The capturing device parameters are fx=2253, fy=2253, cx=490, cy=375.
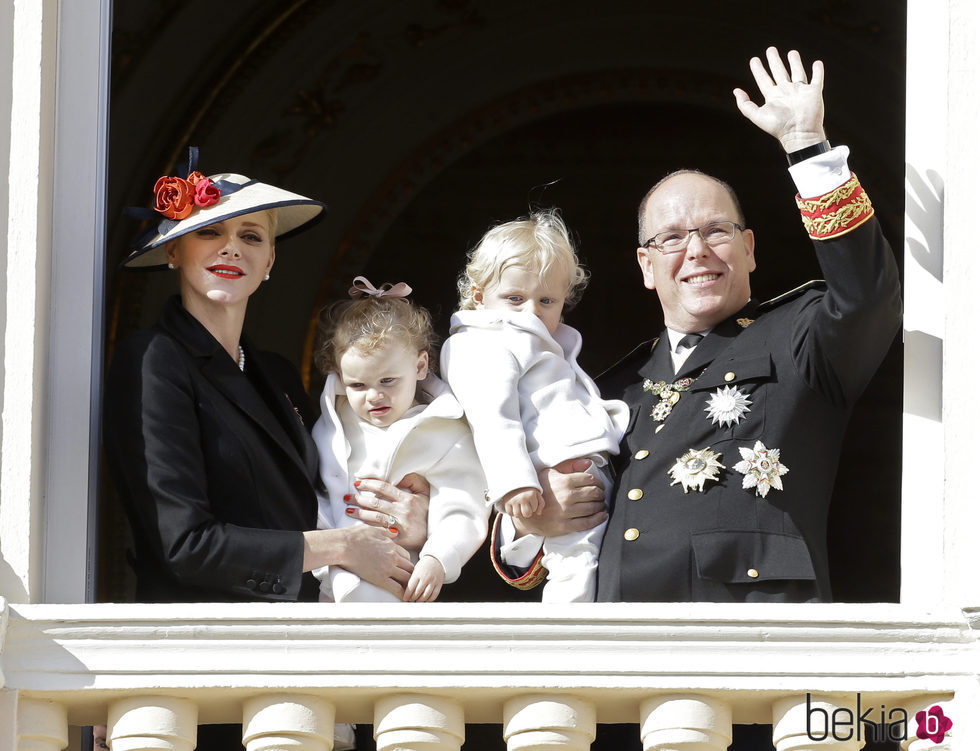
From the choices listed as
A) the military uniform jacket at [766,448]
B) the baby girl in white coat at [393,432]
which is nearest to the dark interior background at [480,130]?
the baby girl in white coat at [393,432]

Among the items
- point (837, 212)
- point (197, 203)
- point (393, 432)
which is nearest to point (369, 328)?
point (393, 432)

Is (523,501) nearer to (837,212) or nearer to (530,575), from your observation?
(530,575)

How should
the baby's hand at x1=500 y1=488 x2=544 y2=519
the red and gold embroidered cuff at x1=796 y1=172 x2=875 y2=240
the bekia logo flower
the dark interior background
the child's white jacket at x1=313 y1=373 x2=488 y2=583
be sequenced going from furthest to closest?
the dark interior background → the child's white jacket at x1=313 y1=373 x2=488 y2=583 → the baby's hand at x1=500 y1=488 x2=544 y2=519 → the red and gold embroidered cuff at x1=796 y1=172 x2=875 y2=240 → the bekia logo flower

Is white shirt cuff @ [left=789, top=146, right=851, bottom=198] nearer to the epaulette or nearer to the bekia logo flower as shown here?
the epaulette

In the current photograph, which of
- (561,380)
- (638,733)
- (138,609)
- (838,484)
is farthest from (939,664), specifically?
(838,484)

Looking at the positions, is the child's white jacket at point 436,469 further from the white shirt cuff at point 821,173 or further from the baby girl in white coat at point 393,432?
the white shirt cuff at point 821,173

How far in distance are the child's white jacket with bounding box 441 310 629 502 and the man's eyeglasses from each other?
1.05 ft

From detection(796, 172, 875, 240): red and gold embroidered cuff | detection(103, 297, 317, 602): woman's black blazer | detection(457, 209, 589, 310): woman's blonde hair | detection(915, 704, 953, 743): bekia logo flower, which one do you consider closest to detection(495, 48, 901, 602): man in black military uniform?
detection(796, 172, 875, 240): red and gold embroidered cuff

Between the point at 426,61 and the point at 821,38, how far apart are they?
1.47 meters

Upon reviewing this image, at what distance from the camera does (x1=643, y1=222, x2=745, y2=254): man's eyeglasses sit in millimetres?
5098

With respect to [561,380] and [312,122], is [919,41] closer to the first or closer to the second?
[561,380]

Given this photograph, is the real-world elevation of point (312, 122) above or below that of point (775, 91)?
above

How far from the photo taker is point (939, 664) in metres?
4.32

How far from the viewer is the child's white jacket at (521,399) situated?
4.84 meters
